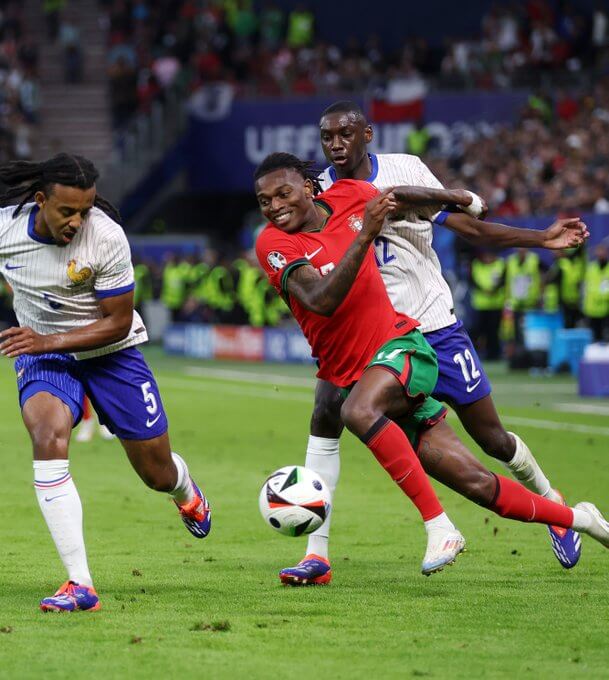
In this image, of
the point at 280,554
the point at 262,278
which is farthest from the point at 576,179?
the point at 280,554

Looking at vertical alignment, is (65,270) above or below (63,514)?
above

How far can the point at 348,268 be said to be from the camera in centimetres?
662

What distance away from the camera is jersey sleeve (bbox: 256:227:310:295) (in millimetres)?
6843

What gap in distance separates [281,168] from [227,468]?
650cm

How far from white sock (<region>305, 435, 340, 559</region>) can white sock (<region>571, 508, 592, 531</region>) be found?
1279 mm

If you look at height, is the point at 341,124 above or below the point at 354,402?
above

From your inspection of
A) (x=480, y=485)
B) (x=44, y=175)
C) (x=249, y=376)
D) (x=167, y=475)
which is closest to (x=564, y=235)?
(x=480, y=485)

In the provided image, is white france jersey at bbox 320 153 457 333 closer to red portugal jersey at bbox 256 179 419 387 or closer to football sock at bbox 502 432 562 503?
red portugal jersey at bbox 256 179 419 387

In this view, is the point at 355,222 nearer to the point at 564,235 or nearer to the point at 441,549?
the point at 564,235

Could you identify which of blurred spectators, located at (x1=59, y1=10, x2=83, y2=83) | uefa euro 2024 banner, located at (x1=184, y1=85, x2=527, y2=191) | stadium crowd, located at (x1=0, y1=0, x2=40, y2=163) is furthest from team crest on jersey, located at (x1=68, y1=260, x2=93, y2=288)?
blurred spectators, located at (x1=59, y1=10, x2=83, y2=83)

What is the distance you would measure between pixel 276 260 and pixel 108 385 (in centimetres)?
110

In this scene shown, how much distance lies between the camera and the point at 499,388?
69.3ft

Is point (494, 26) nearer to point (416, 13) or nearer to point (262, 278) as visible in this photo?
point (416, 13)

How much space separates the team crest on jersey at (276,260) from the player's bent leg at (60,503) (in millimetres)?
1207
